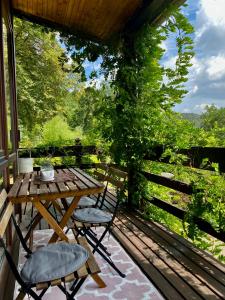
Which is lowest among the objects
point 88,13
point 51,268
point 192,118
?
point 51,268

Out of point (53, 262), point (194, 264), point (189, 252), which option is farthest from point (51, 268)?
point (189, 252)

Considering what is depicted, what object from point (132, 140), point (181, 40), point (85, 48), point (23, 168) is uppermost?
point (85, 48)

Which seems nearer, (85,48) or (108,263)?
(108,263)

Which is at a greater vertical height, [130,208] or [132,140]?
[132,140]

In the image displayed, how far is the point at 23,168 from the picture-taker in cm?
346

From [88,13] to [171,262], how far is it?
3.40 metres

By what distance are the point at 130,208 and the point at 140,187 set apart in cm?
43

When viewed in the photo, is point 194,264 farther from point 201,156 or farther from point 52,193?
point 52,193

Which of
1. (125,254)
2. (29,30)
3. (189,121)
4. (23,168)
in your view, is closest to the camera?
(125,254)

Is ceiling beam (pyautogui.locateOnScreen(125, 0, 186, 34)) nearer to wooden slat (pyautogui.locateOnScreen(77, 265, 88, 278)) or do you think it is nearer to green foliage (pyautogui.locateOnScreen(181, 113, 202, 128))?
green foliage (pyautogui.locateOnScreen(181, 113, 202, 128))

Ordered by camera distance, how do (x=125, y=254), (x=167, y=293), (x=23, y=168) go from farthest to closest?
1. (x=23, y=168)
2. (x=125, y=254)
3. (x=167, y=293)

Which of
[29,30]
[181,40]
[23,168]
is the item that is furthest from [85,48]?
[29,30]

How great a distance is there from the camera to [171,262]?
2311 millimetres

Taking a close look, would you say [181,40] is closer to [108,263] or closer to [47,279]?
[108,263]
